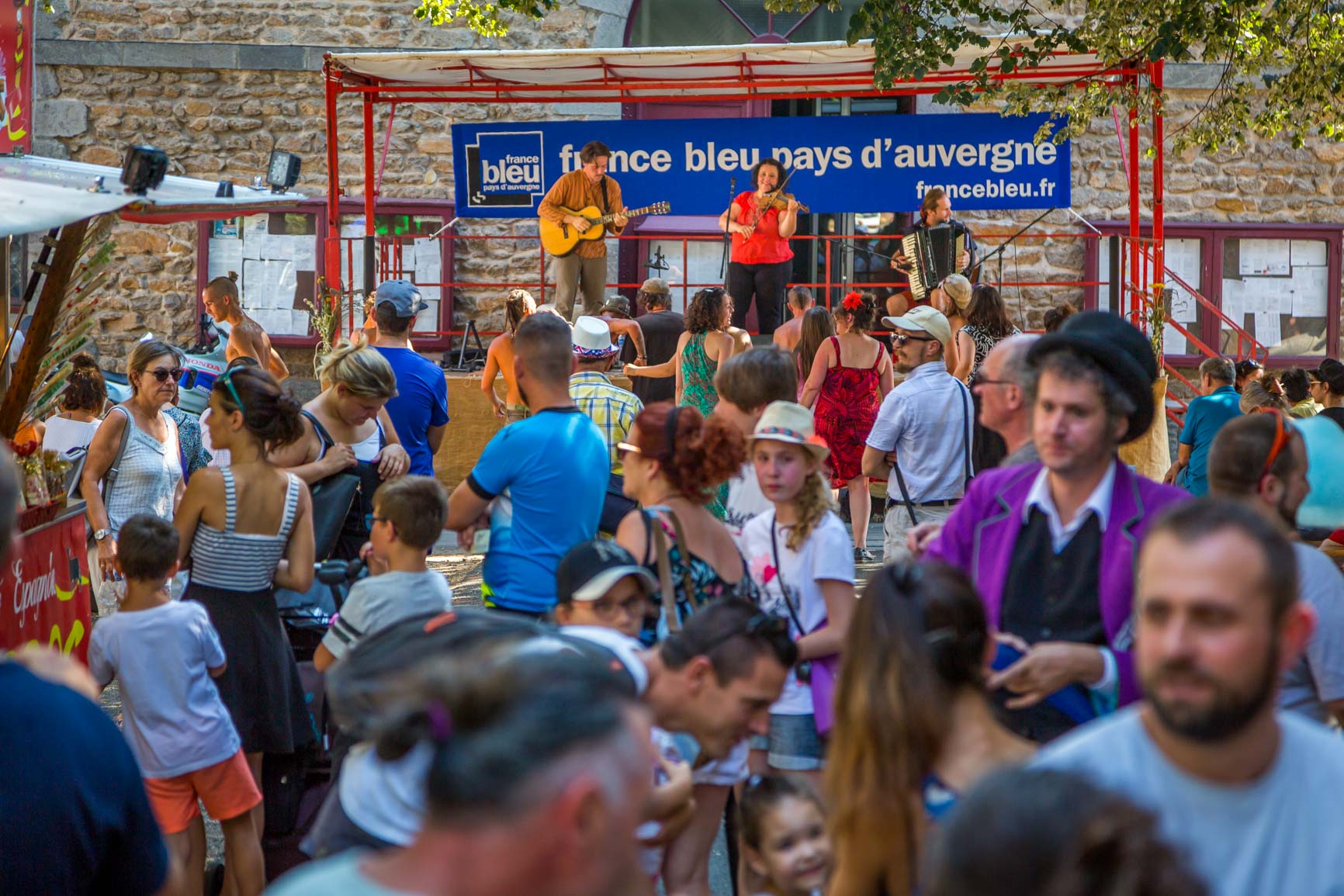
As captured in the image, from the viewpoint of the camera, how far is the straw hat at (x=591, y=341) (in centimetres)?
669

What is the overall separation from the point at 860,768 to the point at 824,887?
1.18 meters

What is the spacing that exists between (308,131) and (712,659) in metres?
11.7

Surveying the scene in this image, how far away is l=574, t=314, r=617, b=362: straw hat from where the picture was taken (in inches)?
263

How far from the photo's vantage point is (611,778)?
1511 mm

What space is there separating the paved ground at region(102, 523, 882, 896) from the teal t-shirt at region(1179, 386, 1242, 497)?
6.26 ft

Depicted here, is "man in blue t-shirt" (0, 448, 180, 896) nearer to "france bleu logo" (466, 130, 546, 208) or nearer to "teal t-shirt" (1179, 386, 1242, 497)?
"teal t-shirt" (1179, 386, 1242, 497)

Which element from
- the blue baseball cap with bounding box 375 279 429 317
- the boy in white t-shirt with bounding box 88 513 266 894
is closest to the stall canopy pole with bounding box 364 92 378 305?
the blue baseball cap with bounding box 375 279 429 317

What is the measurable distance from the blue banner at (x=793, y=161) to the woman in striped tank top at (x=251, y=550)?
7.33m

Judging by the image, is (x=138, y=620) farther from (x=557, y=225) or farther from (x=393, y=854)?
(x=557, y=225)

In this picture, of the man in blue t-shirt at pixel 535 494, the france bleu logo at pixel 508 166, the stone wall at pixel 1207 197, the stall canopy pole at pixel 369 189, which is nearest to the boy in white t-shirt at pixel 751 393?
the man in blue t-shirt at pixel 535 494

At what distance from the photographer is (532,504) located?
13.9 ft

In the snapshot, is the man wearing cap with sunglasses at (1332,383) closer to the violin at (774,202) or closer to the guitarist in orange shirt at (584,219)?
the violin at (774,202)

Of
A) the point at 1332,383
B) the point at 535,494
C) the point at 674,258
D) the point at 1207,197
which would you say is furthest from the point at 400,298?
the point at 1207,197

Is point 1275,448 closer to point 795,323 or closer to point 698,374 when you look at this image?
point 698,374
